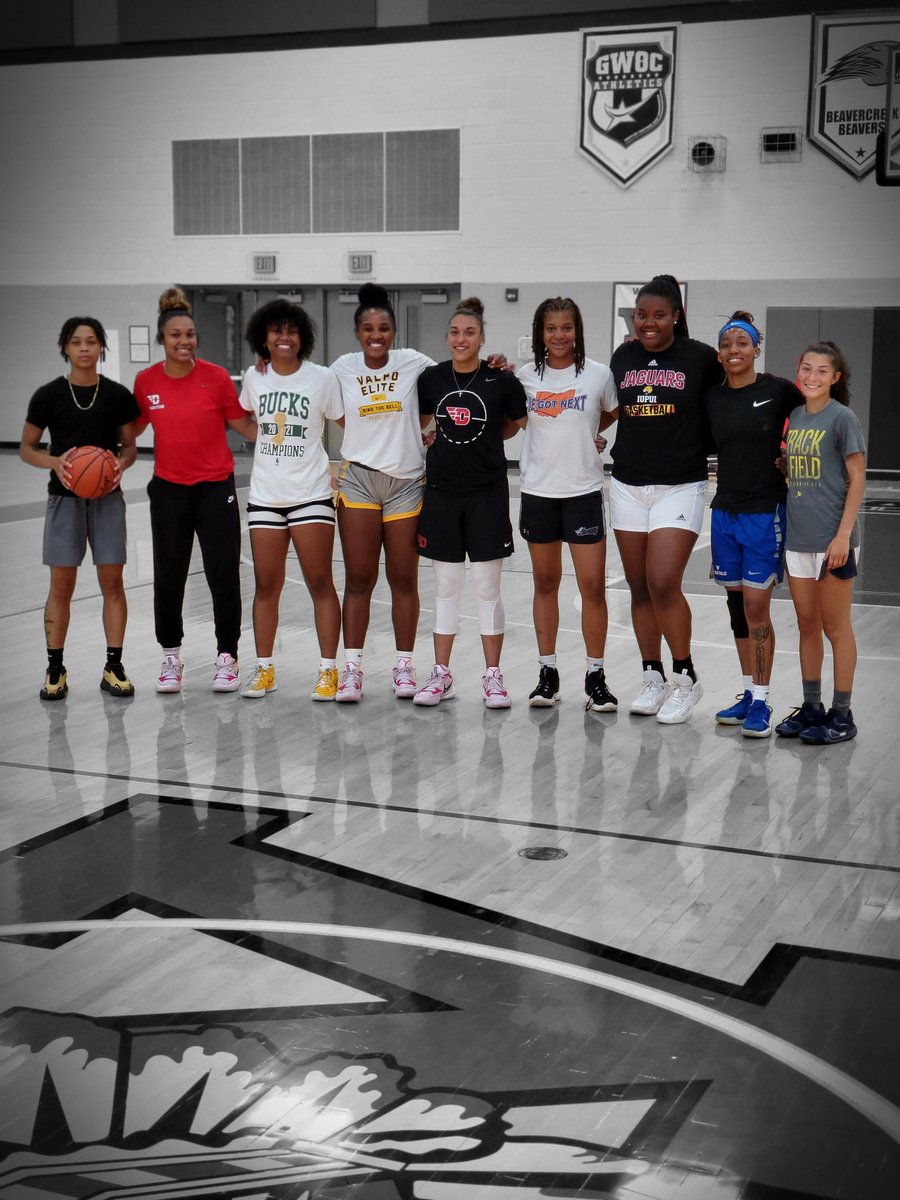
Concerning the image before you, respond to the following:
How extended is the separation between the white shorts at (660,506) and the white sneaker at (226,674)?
1.81 metres

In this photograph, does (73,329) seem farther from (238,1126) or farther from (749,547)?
(238,1126)

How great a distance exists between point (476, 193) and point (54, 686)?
12755 millimetres

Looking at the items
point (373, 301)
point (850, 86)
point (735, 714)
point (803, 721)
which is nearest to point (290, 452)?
point (373, 301)

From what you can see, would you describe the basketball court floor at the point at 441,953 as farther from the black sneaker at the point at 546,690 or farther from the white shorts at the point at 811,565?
the white shorts at the point at 811,565

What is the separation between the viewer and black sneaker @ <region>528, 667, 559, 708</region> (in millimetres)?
5598

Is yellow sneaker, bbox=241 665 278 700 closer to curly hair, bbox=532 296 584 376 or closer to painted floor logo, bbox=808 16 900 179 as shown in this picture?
curly hair, bbox=532 296 584 376

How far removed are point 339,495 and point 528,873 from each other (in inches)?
90.9

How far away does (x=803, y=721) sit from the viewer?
5184mm

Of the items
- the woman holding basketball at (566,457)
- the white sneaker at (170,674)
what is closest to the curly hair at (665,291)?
the woman holding basketball at (566,457)

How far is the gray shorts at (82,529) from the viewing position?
5.64 meters

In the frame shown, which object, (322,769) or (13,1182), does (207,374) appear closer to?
(322,769)

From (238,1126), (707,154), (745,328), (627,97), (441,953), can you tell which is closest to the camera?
(238,1126)

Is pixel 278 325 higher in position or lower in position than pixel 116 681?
higher

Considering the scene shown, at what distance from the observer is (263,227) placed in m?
18.2
